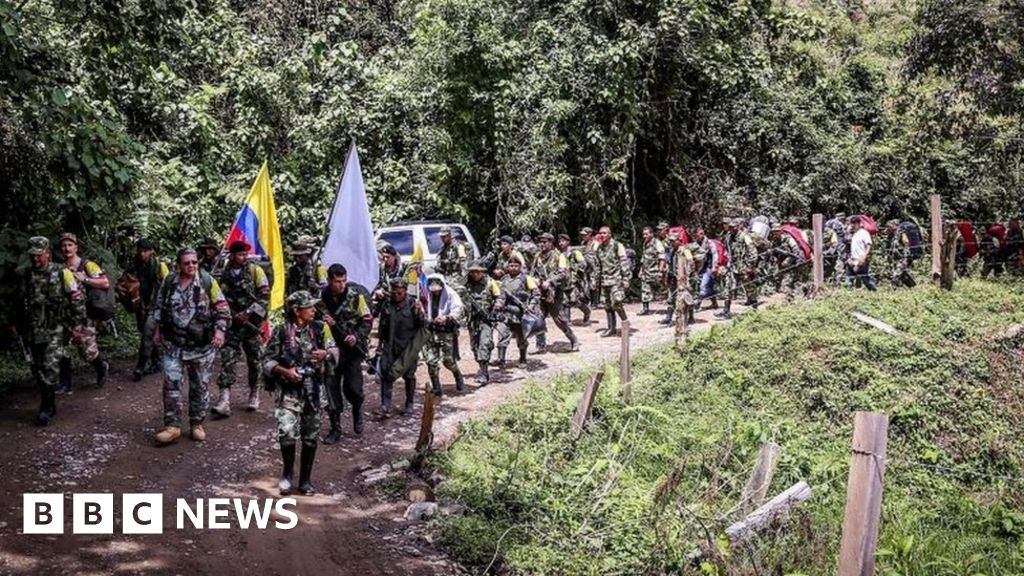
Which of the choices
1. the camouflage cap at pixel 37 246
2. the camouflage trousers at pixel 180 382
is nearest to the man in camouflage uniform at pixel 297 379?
the camouflage trousers at pixel 180 382

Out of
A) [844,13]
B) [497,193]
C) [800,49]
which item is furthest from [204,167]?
[844,13]

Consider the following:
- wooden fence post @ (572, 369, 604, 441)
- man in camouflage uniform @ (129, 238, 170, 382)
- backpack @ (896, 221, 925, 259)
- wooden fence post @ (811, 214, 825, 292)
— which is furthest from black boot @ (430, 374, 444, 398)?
backpack @ (896, 221, 925, 259)

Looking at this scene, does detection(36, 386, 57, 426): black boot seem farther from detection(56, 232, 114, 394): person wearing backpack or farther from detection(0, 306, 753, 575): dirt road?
detection(56, 232, 114, 394): person wearing backpack

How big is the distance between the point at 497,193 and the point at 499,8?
4455mm

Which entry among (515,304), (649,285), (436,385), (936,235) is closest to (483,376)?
(436,385)

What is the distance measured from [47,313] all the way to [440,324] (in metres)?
4.41

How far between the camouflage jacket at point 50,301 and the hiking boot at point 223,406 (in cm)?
167

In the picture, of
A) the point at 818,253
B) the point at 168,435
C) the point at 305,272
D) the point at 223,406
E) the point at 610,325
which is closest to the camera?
the point at 168,435

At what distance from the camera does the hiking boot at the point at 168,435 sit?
8.86m

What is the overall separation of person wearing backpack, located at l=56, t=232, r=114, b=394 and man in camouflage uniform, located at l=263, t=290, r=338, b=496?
3032mm

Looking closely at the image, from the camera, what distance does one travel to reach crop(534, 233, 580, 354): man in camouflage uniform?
14.9 m

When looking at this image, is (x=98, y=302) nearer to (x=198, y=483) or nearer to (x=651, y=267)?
(x=198, y=483)

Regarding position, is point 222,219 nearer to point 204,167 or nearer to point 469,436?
point 204,167

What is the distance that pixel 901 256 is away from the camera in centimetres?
1831
